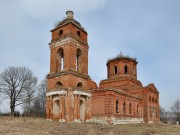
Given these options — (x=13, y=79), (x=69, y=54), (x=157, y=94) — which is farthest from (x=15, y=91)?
(x=157, y=94)

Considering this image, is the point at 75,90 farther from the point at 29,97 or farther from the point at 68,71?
the point at 29,97

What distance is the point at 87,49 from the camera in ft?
87.9

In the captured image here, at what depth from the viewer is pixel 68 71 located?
2327 centimetres

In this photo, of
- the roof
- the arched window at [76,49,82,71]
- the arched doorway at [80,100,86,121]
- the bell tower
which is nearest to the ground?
the bell tower

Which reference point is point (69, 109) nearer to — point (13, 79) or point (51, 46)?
point (51, 46)

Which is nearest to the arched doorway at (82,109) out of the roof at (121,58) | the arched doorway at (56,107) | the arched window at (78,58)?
the arched doorway at (56,107)

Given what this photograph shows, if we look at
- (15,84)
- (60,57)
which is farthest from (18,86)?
(60,57)

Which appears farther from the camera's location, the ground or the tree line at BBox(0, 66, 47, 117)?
the tree line at BBox(0, 66, 47, 117)

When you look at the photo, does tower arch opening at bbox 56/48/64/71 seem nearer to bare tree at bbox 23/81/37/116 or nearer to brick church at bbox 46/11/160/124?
brick church at bbox 46/11/160/124

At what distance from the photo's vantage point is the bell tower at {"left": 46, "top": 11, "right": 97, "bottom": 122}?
23016 mm

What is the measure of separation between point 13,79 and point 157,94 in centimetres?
2766

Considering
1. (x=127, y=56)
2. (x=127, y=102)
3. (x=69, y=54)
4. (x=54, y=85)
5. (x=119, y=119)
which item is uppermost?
(x=127, y=56)

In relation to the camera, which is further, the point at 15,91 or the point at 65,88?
the point at 15,91

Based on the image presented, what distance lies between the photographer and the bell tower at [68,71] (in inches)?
906
